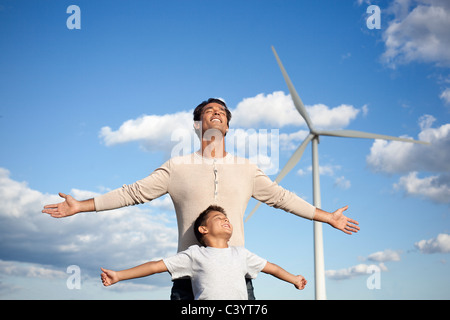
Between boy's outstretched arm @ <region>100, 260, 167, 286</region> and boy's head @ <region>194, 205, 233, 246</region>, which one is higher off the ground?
boy's head @ <region>194, 205, 233, 246</region>

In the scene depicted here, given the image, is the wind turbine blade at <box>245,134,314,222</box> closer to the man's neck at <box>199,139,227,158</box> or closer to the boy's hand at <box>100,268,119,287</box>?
the man's neck at <box>199,139,227,158</box>

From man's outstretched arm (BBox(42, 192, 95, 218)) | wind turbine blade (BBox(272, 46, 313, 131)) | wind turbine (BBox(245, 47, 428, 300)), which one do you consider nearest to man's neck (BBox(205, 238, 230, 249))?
man's outstretched arm (BBox(42, 192, 95, 218))

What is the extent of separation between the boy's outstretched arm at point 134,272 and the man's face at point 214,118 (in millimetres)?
1695

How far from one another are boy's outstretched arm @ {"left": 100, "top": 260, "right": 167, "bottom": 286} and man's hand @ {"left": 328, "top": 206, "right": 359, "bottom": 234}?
2262mm

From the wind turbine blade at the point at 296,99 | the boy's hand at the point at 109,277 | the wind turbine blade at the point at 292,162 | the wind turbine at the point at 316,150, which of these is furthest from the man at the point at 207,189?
the wind turbine blade at the point at 296,99

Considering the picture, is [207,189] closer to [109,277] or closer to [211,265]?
[211,265]

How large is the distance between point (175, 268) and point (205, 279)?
343 millimetres

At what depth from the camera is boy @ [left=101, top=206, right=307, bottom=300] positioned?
480cm

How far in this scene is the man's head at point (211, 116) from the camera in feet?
19.0

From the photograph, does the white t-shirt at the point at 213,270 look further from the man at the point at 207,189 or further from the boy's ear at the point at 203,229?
the man at the point at 207,189

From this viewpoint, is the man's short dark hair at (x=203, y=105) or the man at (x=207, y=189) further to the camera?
the man's short dark hair at (x=203, y=105)

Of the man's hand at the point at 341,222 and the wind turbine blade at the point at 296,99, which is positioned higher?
the wind turbine blade at the point at 296,99
